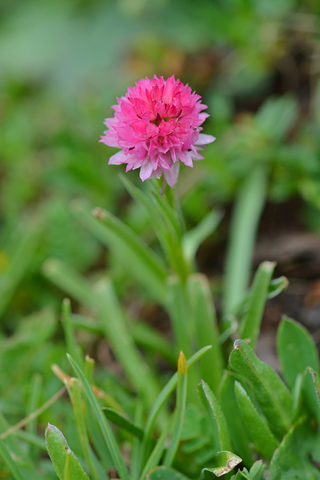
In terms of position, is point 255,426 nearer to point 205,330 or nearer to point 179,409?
point 179,409

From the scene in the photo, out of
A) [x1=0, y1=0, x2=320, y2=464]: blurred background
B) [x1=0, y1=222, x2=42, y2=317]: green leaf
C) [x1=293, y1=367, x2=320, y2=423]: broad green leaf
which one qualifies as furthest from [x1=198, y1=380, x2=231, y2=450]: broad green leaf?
[x1=0, y1=222, x2=42, y2=317]: green leaf

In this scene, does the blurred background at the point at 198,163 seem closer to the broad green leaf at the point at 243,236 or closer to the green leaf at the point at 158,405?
the broad green leaf at the point at 243,236

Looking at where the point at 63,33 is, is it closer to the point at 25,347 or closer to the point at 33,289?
the point at 33,289

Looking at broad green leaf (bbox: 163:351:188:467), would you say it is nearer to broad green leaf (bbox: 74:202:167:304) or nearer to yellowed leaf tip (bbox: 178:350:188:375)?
yellowed leaf tip (bbox: 178:350:188:375)

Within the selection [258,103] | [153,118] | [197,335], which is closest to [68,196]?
[258,103]

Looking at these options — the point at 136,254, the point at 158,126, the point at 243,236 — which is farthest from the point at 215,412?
the point at 243,236

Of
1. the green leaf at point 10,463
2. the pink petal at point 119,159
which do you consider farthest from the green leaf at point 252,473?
the pink petal at point 119,159
